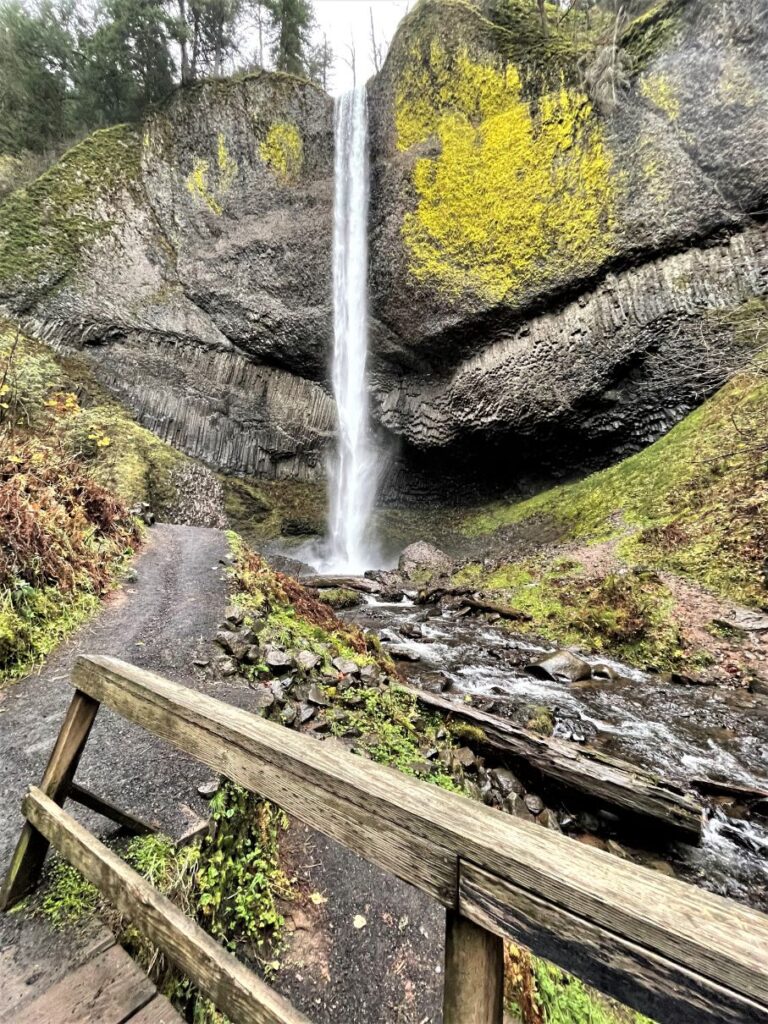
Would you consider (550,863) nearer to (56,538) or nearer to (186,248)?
(56,538)

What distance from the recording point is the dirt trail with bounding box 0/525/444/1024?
6.54ft

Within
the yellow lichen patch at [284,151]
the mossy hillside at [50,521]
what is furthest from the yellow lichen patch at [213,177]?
the mossy hillside at [50,521]

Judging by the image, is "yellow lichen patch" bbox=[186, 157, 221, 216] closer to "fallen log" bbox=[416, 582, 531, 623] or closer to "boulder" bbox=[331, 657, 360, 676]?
"fallen log" bbox=[416, 582, 531, 623]

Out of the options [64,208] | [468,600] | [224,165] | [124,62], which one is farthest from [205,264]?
[468,600]

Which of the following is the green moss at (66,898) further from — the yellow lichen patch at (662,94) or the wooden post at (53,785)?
the yellow lichen patch at (662,94)

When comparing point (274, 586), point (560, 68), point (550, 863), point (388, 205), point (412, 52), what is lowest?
point (274, 586)

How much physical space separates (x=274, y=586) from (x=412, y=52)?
76.8 ft

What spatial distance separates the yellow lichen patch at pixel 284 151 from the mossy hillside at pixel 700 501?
18218 mm

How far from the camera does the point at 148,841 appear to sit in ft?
8.07

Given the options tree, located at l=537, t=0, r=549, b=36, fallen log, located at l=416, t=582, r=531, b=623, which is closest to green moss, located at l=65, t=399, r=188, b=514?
fallen log, located at l=416, t=582, r=531, b=623

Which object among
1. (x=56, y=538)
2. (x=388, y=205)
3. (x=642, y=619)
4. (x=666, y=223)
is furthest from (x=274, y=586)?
(x=388, y=205)

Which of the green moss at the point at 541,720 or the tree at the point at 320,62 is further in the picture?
the tree at the point at 320,62

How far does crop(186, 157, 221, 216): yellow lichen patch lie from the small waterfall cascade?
5.11m

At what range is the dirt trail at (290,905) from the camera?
1994 mm
